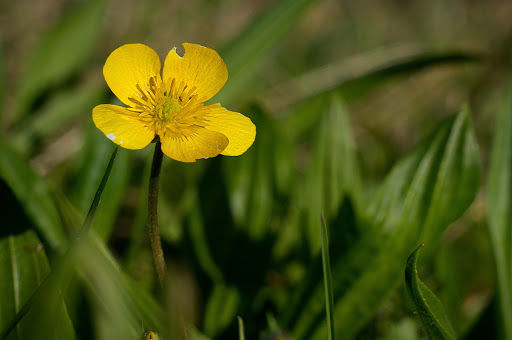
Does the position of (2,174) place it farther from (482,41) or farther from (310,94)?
(482,41)

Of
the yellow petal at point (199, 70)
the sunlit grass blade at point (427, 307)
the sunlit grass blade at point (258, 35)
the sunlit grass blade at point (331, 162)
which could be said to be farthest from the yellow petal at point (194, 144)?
the sunlit grass blade at point (258, 35)

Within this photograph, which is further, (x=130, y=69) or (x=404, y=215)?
(x=404, y=215)

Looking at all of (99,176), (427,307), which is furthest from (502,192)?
(99,176)

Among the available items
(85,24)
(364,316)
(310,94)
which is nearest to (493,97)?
(310,94)

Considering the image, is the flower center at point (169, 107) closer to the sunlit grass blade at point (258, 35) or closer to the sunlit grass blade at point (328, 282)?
the sunlit grass blade at point (328, 282)

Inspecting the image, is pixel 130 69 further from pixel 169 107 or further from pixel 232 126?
pixel 232 126

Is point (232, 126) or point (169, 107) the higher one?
point (169, 107)

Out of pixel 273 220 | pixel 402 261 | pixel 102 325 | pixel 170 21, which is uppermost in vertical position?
pixel 170 21
